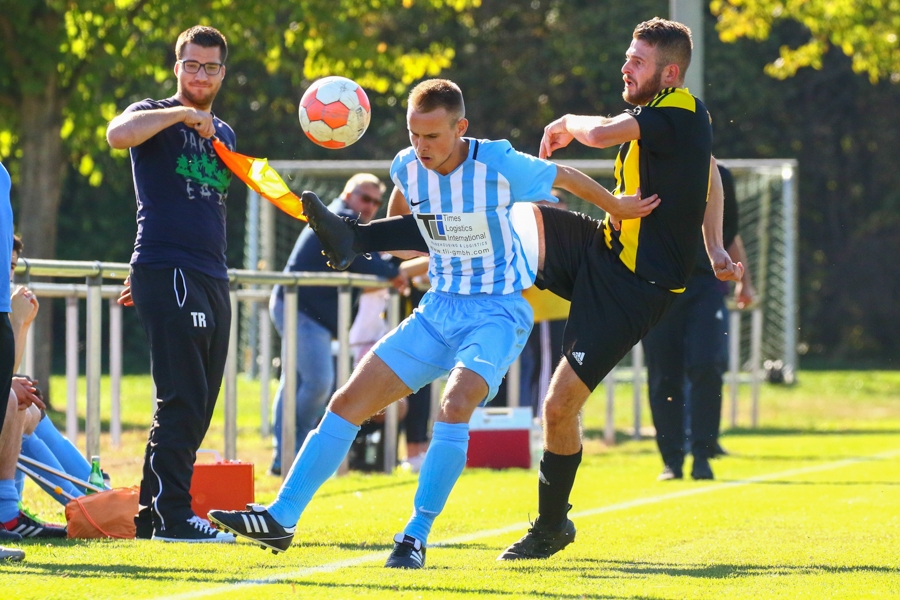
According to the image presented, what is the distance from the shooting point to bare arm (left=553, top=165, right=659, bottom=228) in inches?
221

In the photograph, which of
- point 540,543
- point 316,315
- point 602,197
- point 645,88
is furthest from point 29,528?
point 316,315

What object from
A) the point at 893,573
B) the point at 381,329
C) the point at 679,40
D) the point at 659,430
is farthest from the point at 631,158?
the point at 381,329

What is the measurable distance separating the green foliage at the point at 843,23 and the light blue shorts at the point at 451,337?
53.3 feet

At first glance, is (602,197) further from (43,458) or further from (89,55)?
(89,55)

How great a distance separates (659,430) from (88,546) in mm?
5117

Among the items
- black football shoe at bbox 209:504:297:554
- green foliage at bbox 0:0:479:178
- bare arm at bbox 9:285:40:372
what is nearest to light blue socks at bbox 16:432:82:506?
bare arm at bbox 9:285:40:372

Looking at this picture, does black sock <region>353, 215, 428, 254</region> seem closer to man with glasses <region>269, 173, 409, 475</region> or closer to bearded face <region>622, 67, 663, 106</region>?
bearded face <region>622, 67, 663, 106</region>

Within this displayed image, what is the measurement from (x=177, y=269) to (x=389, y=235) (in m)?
1.08

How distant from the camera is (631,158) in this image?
616 centimetres

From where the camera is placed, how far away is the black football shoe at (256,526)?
212 inches

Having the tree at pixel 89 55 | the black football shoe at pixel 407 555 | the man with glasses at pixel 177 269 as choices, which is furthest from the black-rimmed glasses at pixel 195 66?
the tree at pixel 89 55

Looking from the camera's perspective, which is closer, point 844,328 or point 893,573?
point 893,573

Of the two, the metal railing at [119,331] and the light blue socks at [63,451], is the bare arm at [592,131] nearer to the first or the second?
the metal railing at [119,331]

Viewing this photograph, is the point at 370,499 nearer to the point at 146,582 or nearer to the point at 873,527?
the point at 873,527
